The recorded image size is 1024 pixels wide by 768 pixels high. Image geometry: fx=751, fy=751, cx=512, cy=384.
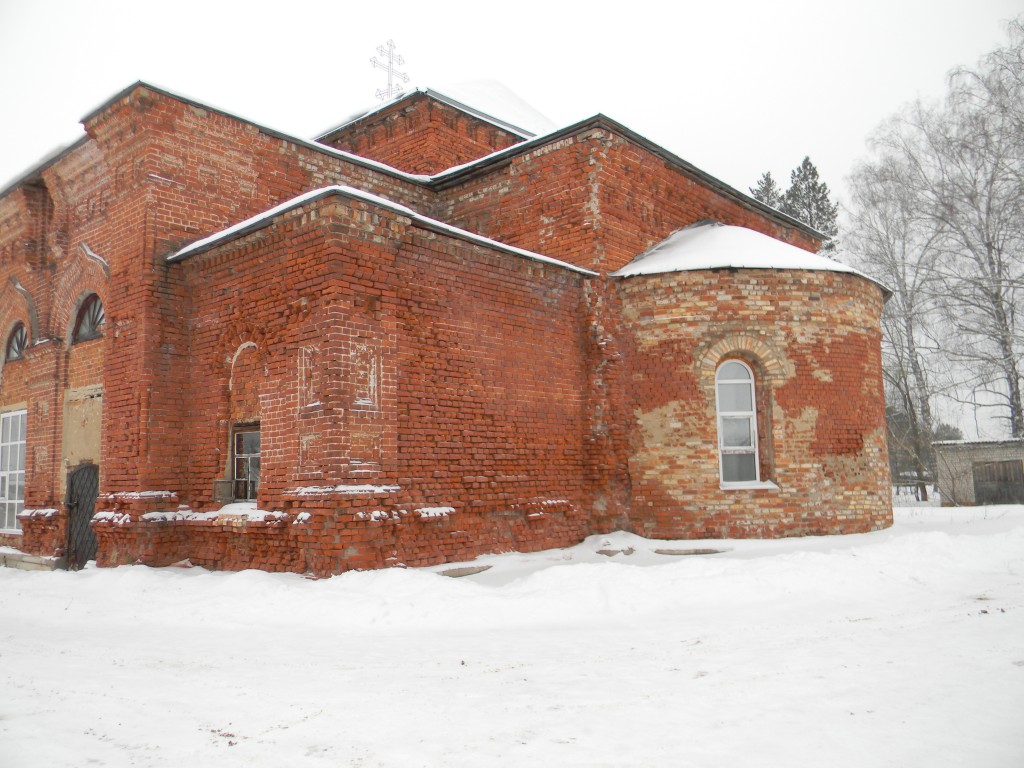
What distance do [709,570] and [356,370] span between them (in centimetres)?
443

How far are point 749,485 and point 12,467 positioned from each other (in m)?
12.4

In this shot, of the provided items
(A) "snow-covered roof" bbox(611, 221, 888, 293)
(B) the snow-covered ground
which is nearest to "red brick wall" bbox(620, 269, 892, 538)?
(A) "snow-covered roof" bbox(611, 221, 888, 293)

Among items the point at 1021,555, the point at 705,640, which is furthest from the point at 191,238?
the point at 1021,555

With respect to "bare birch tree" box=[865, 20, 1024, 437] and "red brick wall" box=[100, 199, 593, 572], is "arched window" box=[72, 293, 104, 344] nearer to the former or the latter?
"red brick wall" box=[100, 199, 593, 572]

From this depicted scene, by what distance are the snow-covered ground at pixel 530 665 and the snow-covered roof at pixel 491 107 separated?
10080 millimetres

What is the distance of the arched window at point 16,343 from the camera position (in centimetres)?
1351

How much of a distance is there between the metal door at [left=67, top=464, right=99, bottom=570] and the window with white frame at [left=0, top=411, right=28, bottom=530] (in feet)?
6.46

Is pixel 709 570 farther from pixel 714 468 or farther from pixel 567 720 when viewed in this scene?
pixel 567 720

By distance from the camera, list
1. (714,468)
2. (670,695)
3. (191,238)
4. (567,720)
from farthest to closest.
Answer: (714,468)
(191,238)
(670,695)
(567,720)

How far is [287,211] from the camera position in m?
8.45

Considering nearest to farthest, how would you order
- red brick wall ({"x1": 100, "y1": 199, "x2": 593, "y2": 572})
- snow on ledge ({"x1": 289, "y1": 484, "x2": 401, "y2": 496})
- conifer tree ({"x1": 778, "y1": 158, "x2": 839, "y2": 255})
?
snow on ledge ({"x1": 289, "y1": 484, "x2": 401, "y2": 496}) → red brick wall ({"x1": 100, "y1": 199, "x2": 593, "y2": 572}) → conifer tree ({"x1": 778, "y1": 158, "x2": 839, "y2": 255})

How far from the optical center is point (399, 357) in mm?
8719

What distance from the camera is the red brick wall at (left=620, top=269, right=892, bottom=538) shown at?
431 inches

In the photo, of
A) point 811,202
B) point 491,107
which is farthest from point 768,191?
point 491,107
